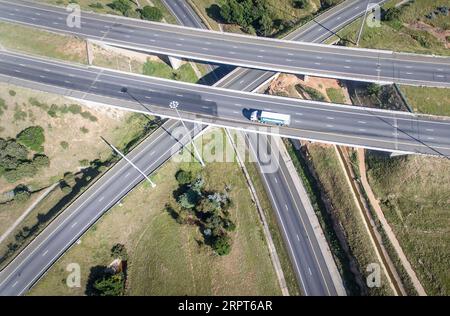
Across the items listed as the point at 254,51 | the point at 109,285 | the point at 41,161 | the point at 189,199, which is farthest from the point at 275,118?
the point at 41,161

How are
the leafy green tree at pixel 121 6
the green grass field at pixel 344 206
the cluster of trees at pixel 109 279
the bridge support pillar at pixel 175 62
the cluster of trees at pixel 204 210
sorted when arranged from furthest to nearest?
the leafy green tree at pixel 121 6, the bridge support pillar at pixel 175 62, the cluster of trees at pixel 204 210, the green grass field at pixel 344 206, the cluster of trees at pixel 109 279

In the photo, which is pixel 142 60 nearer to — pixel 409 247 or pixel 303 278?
pixel 303 278

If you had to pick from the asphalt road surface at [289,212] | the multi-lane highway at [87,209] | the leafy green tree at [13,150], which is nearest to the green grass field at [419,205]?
the asphalt road surface at [289,212]

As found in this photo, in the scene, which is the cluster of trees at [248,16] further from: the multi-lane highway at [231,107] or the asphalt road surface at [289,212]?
the multi-lane highway at [231,107]

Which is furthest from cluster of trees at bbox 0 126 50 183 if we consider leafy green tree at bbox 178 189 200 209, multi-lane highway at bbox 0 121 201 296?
leafy green tree at bbox 178 189 200 209
